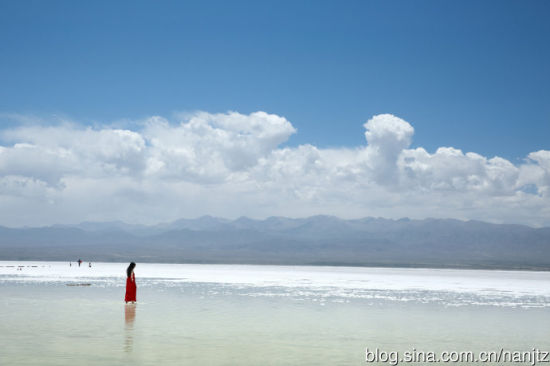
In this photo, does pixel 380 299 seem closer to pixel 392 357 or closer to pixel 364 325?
pixel 364 325

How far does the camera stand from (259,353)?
13.8m

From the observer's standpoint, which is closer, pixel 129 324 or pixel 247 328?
pixel 247 328

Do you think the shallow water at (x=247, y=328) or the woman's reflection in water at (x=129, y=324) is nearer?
the shallow water at (x=247, y=328)

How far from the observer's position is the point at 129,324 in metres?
18.1

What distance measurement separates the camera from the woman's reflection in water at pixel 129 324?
14457 mm

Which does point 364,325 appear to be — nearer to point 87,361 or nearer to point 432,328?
point 432,328

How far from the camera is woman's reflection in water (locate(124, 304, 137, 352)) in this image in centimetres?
1446

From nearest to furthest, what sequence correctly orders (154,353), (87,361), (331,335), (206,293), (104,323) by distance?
(87,361) → (154,353) → (331,335) → (104,323) → (206,293)

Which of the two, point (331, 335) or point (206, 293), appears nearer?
point (331, 335)

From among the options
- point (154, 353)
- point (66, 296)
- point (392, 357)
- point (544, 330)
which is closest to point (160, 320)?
point (154, 353)

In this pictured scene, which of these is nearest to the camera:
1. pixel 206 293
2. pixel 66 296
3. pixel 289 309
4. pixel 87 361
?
pixel 87 361

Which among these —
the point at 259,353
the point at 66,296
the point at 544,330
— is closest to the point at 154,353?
the point at 259,353

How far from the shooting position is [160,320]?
19391 millimetres

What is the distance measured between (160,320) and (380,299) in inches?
529
